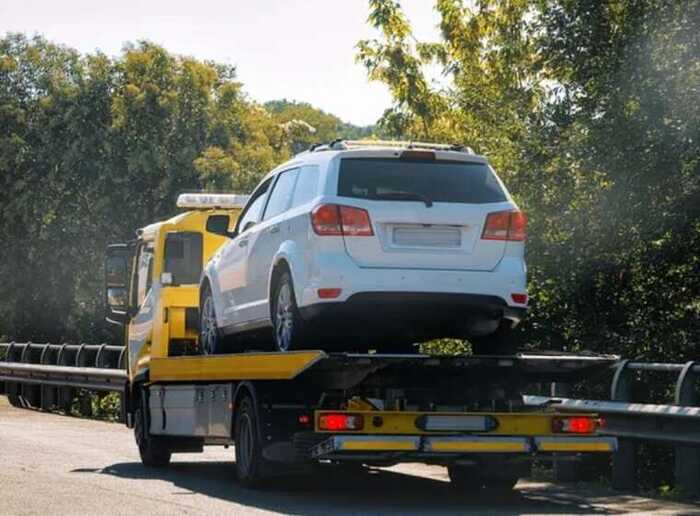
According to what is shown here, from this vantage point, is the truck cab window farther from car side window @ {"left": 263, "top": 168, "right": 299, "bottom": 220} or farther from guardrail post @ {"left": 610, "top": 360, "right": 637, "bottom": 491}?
guardrail post @ {"left": 610, "top": 360, "right": 637, "bottom": 491}

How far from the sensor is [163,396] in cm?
1602

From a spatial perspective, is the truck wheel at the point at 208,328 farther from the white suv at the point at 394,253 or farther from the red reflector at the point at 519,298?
the red reflector at the point at 519,298

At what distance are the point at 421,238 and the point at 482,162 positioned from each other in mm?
920

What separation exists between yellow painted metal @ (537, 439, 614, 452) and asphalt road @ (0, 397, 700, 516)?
424 millimetres

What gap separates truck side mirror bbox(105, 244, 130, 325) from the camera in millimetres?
17453

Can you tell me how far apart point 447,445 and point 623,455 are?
2.54 m

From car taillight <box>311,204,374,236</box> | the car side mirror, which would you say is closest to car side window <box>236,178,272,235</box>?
the car side mirror

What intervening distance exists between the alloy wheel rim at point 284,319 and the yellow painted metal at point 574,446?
80.0 inches

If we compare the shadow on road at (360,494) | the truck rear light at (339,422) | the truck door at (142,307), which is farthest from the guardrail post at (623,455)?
the truck door at (142,307)

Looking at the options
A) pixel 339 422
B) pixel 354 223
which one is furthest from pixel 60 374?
pixel 339 422

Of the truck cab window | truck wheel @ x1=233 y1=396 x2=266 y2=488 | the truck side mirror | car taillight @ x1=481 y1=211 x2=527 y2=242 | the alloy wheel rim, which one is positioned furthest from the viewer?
the truck cab window

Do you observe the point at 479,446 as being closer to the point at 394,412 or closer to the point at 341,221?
the point at 394,412

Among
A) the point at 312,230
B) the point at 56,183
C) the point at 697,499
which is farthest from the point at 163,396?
the point at 56,183

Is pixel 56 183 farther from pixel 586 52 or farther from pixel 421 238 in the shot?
pixel 421 238
